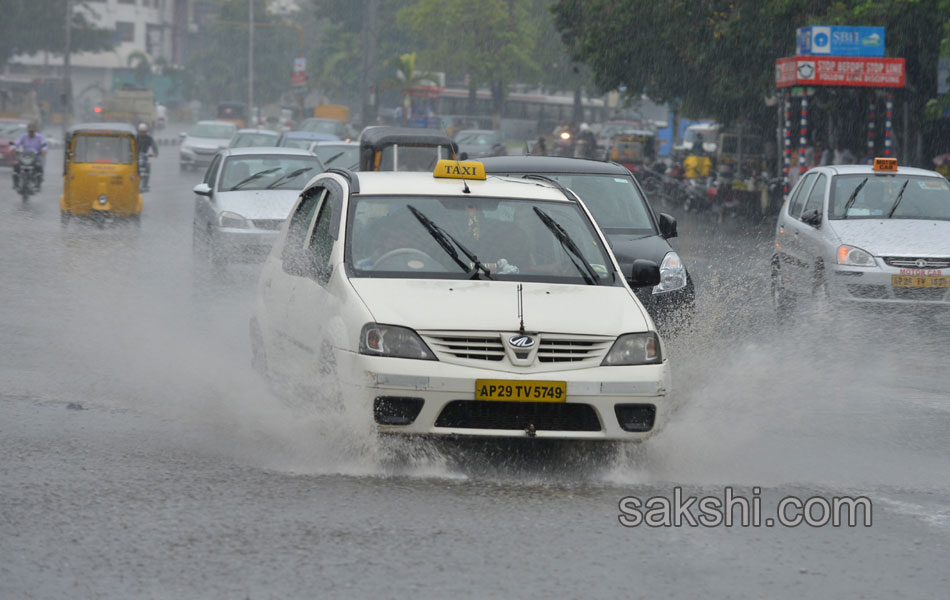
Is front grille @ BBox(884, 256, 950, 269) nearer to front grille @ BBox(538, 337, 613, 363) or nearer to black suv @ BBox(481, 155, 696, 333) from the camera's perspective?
black suv @ BBox(481, 155, 696, 333)

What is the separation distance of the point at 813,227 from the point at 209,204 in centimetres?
792

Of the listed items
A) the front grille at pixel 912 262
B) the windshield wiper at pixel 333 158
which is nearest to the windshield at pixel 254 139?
the windshield wiper at pixel 333 158

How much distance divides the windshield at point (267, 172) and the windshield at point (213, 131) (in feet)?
101

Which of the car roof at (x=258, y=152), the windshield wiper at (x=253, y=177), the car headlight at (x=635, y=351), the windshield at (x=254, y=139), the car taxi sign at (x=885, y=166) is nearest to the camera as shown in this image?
the car headlight at (x=635, y=351)

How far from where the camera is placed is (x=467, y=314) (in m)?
7.06

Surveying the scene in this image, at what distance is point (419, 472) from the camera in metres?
7.02

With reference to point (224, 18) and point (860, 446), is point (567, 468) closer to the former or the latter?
point (860, 446)

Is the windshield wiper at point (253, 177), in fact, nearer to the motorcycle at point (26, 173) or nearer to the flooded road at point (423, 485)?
the flooded road at point (423, 485)

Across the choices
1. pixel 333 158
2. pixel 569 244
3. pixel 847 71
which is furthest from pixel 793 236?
pixel 847 71

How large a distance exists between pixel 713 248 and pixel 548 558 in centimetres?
1955

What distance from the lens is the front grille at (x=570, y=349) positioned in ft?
22.9

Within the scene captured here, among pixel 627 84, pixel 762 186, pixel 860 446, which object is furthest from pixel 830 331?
pixel 627 84

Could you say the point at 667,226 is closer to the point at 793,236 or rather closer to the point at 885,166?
the point at 793,236

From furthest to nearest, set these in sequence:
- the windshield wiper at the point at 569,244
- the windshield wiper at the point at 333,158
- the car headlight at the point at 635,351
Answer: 1. the windshield wiper at the point at 333,158
2. the windshield wiper at the point at 569,244
3. the car headlight at the point at 635,351
